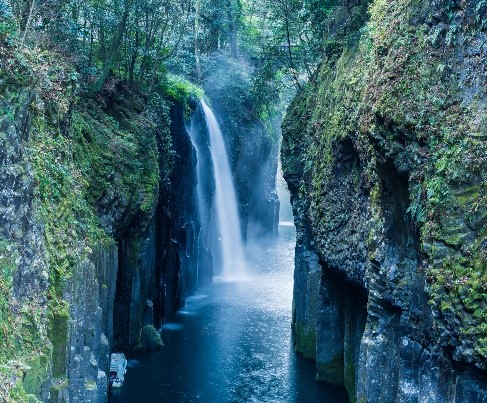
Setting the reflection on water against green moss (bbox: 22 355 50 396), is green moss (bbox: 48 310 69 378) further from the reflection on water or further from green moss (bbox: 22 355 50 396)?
the reflection on water

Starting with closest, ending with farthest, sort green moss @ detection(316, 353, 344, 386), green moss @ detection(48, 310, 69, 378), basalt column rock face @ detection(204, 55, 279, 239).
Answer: green moss @ detection(48, 310, 69, 378) → green moss @ detection(316, 353, 344, 386) → basalt column rock face @ detection(204, 55, 279, 239)

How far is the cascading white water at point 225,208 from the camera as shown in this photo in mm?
38094

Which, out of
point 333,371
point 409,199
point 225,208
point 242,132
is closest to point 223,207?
point 225,208

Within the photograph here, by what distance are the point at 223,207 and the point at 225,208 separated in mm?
429

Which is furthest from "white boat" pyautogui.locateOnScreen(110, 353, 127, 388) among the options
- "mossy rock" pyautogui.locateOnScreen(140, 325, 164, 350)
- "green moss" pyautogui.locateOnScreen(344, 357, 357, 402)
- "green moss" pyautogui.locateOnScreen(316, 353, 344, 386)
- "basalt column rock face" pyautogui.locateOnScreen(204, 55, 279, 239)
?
"basalt column rock face" pyautogui.locateOnScreen(204, 55, 279, 239)

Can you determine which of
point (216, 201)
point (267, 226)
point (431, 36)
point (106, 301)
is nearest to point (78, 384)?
point (106, 301)

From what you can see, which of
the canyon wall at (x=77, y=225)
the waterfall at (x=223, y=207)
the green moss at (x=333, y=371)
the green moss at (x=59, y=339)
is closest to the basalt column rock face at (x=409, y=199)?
the green moss at (x=333, y=371)

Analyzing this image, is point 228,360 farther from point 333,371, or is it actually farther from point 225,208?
point 225,208

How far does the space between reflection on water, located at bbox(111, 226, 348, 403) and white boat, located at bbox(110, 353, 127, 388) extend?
0.32 metres

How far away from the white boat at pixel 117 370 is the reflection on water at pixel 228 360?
322mm

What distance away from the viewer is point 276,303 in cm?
3303

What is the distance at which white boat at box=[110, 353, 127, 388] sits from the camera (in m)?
19.8

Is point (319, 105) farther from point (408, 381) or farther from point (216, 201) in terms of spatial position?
point (216, 201)

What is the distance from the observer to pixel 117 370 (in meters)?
19.9
